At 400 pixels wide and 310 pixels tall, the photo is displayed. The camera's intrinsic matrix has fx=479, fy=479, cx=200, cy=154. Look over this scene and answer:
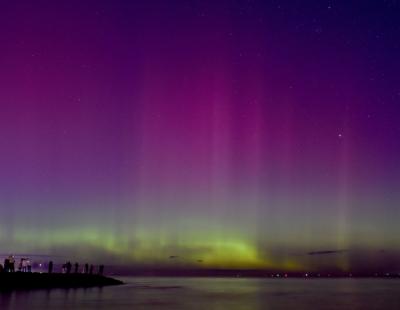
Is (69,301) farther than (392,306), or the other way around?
(392,306)

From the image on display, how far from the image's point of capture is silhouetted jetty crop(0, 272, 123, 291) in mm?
64625

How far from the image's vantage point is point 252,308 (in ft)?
177

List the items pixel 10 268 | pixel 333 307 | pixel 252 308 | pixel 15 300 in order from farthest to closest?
pixel 10 268 < pixel 333 307 < pixel 252 308 < pixel 15 300

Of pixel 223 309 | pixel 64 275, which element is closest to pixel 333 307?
pixel 223 309

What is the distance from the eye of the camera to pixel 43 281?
237 ft

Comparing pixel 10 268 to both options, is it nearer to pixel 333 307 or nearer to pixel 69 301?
pixel 69 301

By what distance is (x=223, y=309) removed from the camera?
5178cm

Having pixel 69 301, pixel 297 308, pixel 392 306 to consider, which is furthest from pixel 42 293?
pixel 392 306

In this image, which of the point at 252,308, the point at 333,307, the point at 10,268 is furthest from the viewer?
the point at 10,268

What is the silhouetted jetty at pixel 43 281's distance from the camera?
64.6 metres

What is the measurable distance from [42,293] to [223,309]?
78.6 ft

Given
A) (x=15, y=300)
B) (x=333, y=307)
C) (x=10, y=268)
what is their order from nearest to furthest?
(x=15, y=300) < (x=333, y=307) < (x=10, y=268)

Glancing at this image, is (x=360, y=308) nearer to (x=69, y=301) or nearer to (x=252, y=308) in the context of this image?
(x=252, y=308)

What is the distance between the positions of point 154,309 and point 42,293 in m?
17.1
